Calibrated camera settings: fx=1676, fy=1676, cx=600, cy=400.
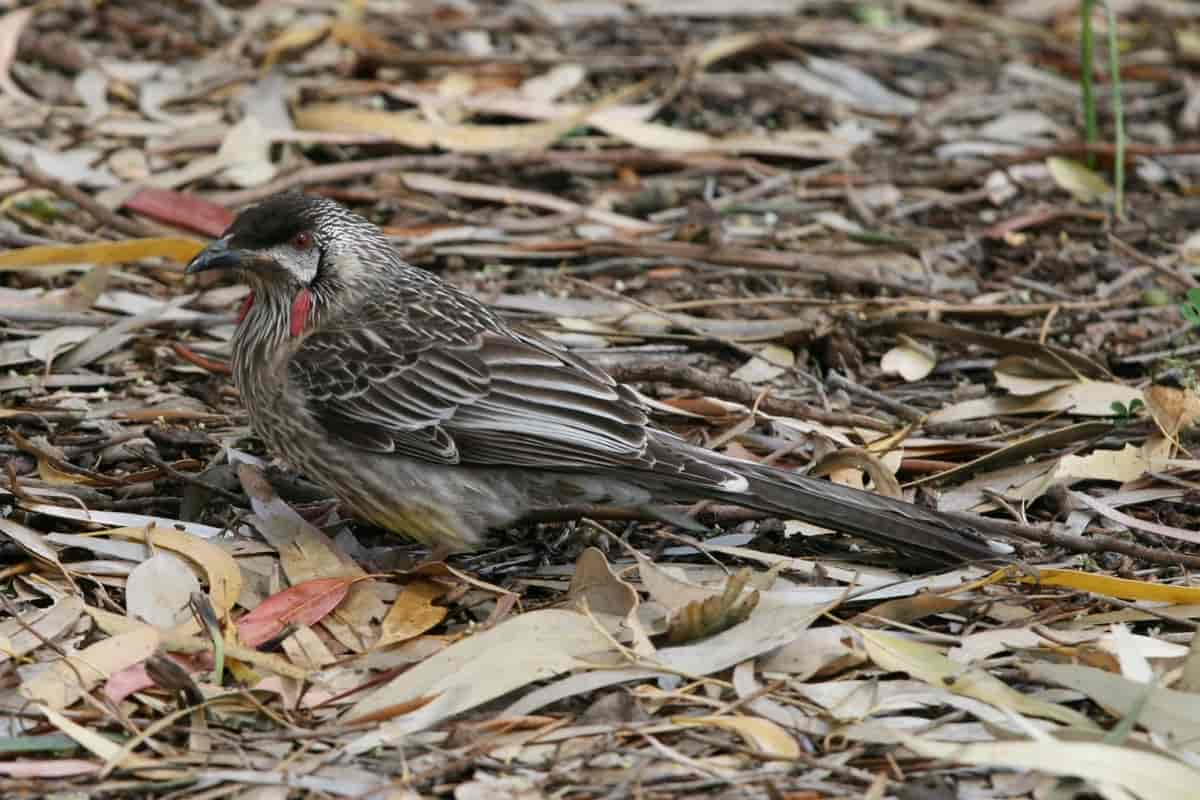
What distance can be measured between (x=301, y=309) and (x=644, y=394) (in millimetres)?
1383

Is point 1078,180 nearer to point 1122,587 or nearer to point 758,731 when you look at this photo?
point 1122,587

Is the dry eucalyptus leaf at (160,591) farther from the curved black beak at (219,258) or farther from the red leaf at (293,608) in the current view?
the curved black beak at (219,258)

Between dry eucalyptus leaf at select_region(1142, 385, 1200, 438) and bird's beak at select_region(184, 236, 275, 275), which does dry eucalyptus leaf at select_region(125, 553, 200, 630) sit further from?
dry eucalyptus leaf at select_region(1142, 385, 1200, 438)

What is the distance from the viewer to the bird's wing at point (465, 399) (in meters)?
5.27

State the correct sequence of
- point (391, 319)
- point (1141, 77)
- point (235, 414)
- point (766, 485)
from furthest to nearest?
point (1141, 77) < point (235, 414) < point (391, 319) < point (766, 485)

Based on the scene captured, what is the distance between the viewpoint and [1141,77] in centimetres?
932

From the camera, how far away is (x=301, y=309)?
5.63 meters

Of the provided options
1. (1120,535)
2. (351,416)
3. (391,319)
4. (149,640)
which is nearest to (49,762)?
(149,640)

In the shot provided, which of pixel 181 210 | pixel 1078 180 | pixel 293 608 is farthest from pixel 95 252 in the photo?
pixel 1078 180

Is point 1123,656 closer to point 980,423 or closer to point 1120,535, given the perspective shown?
point 1120,535

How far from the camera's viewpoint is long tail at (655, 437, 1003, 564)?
199 inches

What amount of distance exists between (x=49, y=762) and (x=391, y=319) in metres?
2.02

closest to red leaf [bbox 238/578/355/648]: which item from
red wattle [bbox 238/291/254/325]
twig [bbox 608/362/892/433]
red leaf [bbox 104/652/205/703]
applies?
red leaf [bbox 104/652/205/703]

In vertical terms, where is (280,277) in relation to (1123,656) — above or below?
above
